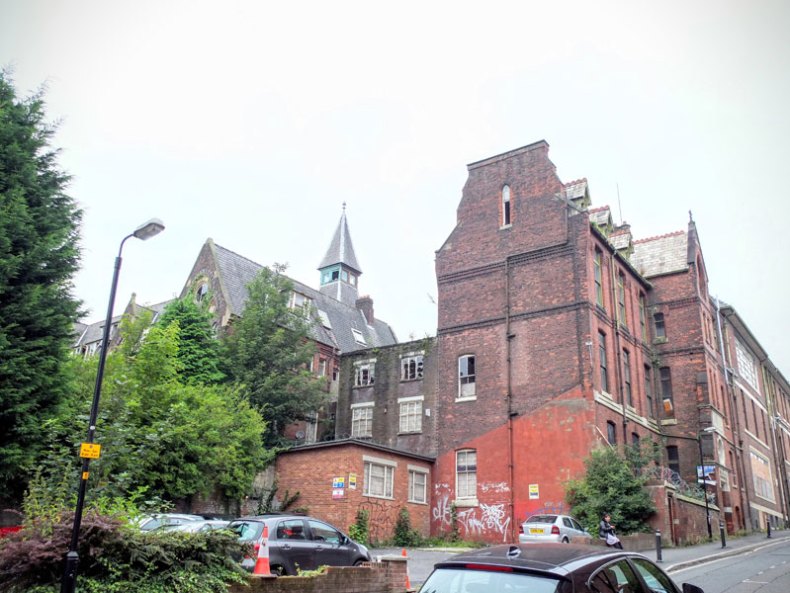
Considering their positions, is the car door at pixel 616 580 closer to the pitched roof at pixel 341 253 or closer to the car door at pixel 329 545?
the car door at pixel 329 545

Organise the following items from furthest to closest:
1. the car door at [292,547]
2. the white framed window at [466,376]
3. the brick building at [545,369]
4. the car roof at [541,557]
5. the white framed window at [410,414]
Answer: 1. the white framed window at [410,414]
2. the white framed window at [466,376]
3. the brick building at [545,369]
4. the car door at [292,547]
5. the car roof at [541,557]

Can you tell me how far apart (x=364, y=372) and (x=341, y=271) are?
30130 millimetres

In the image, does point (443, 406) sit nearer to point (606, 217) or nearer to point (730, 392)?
point (606, 217)

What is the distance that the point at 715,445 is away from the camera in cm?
3366

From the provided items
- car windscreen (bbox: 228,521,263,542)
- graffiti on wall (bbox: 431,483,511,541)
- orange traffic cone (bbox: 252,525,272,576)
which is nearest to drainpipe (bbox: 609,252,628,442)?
graffiti on wall (bbox: 431,483,511,541)

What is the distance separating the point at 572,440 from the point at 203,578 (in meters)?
19.8

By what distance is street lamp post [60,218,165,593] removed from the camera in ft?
27.8

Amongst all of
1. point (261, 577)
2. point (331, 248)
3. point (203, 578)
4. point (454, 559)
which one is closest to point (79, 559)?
point (203, 578)

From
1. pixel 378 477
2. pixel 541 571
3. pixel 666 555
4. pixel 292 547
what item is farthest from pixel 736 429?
pixel 541 571

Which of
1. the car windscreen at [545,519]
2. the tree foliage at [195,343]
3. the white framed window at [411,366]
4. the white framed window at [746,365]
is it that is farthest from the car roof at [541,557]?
the white framed window at [746,365]

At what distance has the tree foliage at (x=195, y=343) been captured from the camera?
96.3 feet

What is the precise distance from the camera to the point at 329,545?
14.2 meters

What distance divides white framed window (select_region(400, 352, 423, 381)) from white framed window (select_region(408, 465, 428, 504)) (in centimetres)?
562

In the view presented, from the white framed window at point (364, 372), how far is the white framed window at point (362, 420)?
123cm
